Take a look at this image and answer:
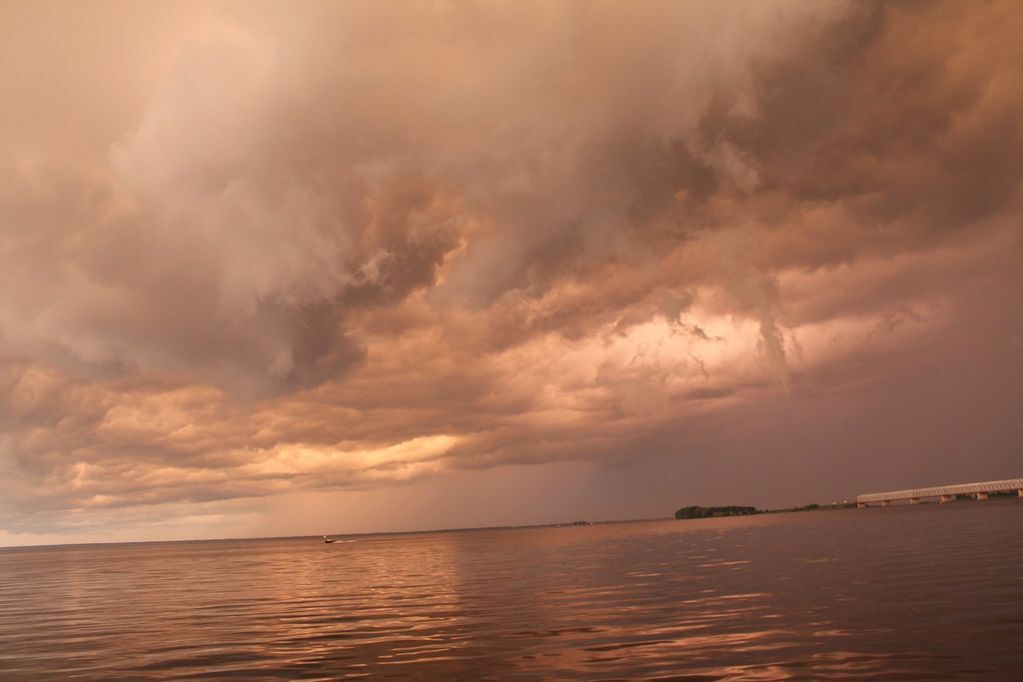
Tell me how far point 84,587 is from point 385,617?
227 feet

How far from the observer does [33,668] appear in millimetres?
34375

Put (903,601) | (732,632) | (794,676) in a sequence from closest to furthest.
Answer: (794,676), (732,632), (903,601)

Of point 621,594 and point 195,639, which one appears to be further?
point 621,594

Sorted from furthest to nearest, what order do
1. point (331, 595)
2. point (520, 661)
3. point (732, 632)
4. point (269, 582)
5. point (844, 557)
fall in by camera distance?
point (269, 582), point (844, 557), point (331, 595), point (732, 632), point (520, 661)

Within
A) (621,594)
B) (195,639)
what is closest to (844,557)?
(621,594)

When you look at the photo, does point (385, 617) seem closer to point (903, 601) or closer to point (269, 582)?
point (903, 601)

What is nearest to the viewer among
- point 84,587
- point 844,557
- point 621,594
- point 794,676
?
point 794,676

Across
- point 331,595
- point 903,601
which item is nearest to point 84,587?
point 331,595

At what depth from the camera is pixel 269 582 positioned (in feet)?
292

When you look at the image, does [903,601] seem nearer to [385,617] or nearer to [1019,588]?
[1019,588]

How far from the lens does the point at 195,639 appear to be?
40.9m

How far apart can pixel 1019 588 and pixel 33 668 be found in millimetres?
48686

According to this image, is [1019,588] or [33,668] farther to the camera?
[1019,588]

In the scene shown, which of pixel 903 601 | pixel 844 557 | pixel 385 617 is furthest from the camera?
pixel 844 557
